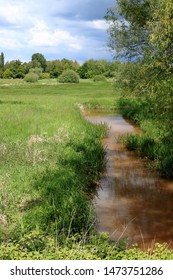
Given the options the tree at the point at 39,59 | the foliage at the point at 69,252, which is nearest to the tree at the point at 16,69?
the tree at the point at 39,59

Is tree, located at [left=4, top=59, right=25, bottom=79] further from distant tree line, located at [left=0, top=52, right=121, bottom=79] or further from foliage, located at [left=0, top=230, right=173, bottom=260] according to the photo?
foliage, located at [left=0, top=230, right=173, bottom=260]

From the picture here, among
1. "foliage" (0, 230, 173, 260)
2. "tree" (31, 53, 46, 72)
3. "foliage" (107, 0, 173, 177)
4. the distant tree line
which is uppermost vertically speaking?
"tree" (31, 53, 46, 72)

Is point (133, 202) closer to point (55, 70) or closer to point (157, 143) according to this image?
point (157, 143)

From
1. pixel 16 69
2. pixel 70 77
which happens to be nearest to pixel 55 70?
pixel 16 69

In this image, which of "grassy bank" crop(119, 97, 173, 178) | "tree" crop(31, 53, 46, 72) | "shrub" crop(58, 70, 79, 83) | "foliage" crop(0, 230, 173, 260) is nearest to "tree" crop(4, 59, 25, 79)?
"tree" crop(31, 53, 46, 72)

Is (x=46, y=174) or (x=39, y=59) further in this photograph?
(x=39, y=59)

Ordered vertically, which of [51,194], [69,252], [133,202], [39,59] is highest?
[39,59]

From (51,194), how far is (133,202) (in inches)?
136

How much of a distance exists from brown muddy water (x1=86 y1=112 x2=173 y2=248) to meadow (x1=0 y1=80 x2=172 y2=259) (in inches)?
23.4

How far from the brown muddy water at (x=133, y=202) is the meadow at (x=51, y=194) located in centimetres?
59

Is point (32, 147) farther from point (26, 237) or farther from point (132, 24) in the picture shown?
point (132, 24)

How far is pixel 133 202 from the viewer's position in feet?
45.8

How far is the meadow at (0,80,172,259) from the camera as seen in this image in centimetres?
779

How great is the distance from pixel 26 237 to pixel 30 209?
2.38 meters
